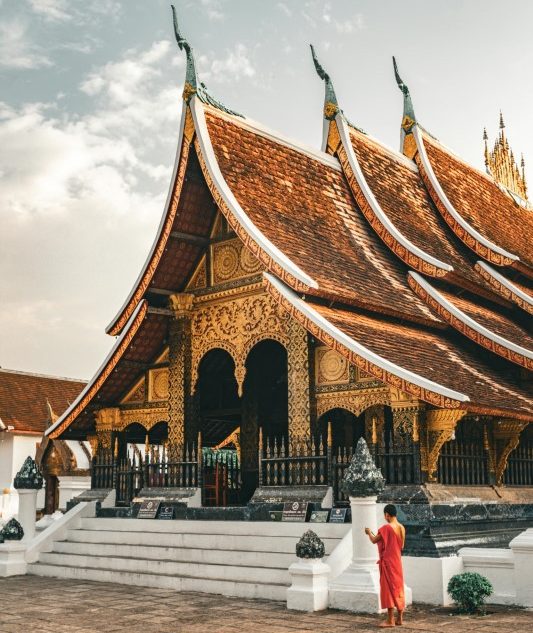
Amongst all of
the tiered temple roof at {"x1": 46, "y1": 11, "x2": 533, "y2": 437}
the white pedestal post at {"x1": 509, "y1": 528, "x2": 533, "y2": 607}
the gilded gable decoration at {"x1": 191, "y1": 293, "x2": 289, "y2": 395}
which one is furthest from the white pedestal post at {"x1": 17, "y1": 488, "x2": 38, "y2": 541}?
the white pedestal post at {"x1": 509, "y1": 528, "x2": 533, "y2": 607}

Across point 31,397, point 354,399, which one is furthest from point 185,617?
point 31,397

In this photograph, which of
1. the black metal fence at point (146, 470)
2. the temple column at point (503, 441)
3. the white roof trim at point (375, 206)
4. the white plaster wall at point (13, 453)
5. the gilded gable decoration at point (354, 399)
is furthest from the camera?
the white plaster wall at point (13, 453)

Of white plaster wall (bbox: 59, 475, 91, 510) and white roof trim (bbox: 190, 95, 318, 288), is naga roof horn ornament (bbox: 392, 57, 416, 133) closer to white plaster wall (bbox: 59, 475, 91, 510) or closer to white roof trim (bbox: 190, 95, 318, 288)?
white roof trim (bbox: 190, 95, 318, 288)

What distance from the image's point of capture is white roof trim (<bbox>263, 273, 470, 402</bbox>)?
8.38 metres

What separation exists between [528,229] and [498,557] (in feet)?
33.9

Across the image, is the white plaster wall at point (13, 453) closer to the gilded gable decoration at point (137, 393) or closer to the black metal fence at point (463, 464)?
the gilded gable decoration at point (137, 393)

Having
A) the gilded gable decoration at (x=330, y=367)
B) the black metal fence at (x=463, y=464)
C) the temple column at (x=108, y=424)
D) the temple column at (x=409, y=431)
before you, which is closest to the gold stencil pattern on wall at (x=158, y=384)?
the temple column at (x=108, y=424)

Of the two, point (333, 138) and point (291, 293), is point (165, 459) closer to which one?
point (291, 293)

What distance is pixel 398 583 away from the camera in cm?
674

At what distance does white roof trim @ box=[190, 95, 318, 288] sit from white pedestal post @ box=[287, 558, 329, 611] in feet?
10.4

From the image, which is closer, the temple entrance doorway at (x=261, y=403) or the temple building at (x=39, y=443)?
the temple entrance doorway at (x=261, y=403)

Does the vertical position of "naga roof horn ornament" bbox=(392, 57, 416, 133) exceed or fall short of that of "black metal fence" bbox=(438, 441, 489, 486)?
it exceeds it

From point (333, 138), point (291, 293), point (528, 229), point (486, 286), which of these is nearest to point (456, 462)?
point (291, 293)

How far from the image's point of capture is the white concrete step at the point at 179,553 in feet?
28.5
